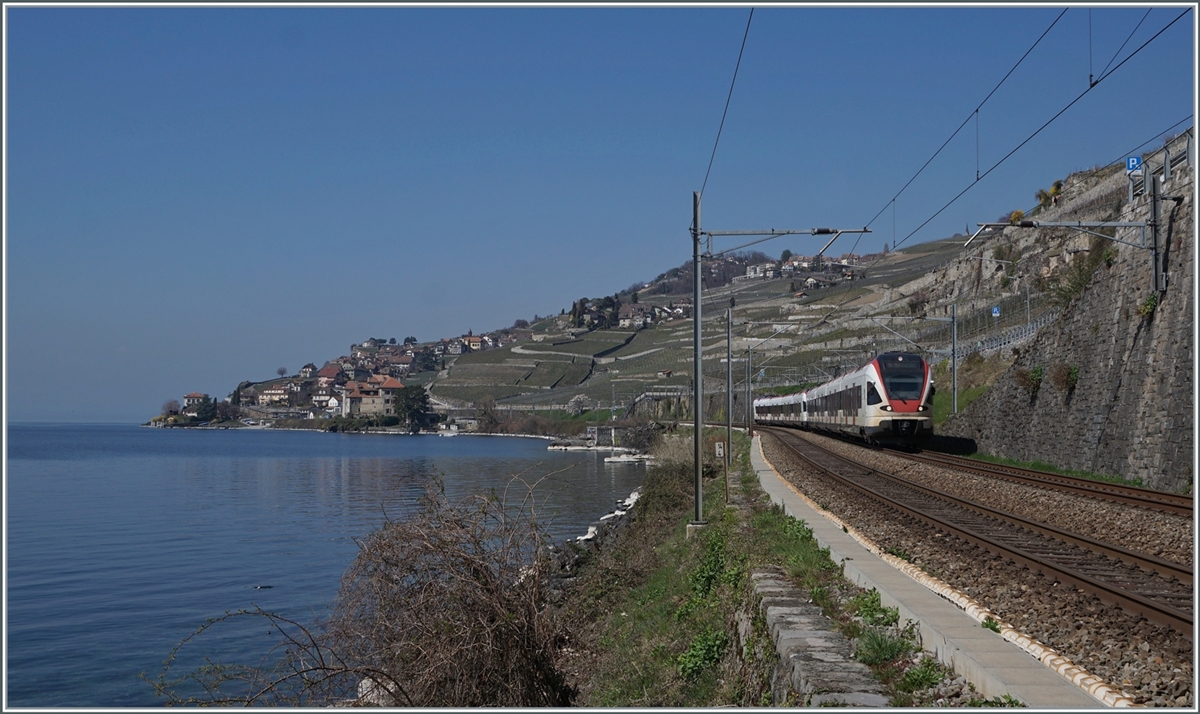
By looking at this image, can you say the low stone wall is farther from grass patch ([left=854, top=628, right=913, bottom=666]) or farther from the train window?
the train window

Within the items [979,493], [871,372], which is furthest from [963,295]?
[979,493]

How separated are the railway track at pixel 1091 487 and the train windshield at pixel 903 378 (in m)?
4.10

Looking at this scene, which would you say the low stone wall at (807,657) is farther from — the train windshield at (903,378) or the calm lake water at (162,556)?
the train windshield at (903,378)

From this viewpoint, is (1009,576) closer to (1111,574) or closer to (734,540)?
(1111,574)

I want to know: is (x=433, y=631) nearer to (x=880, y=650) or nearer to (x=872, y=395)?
(x=880, y=650)

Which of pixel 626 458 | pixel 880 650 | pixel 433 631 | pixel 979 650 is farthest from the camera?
pixel 626 458

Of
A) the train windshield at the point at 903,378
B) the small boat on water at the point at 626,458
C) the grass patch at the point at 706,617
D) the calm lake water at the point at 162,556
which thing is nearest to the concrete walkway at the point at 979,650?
the grass patch at the point at 706,617

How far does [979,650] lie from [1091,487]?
15.1m

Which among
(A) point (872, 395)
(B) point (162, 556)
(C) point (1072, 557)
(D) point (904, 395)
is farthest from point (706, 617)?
(B) point (162, 556)

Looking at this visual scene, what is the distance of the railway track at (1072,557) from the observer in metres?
8.47

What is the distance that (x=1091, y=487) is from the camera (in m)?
20.0

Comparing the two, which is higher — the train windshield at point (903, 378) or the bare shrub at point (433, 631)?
the train windshield at point (903, 378)

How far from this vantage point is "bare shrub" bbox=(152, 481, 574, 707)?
1035cm

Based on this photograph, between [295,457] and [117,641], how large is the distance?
88.4 metres
